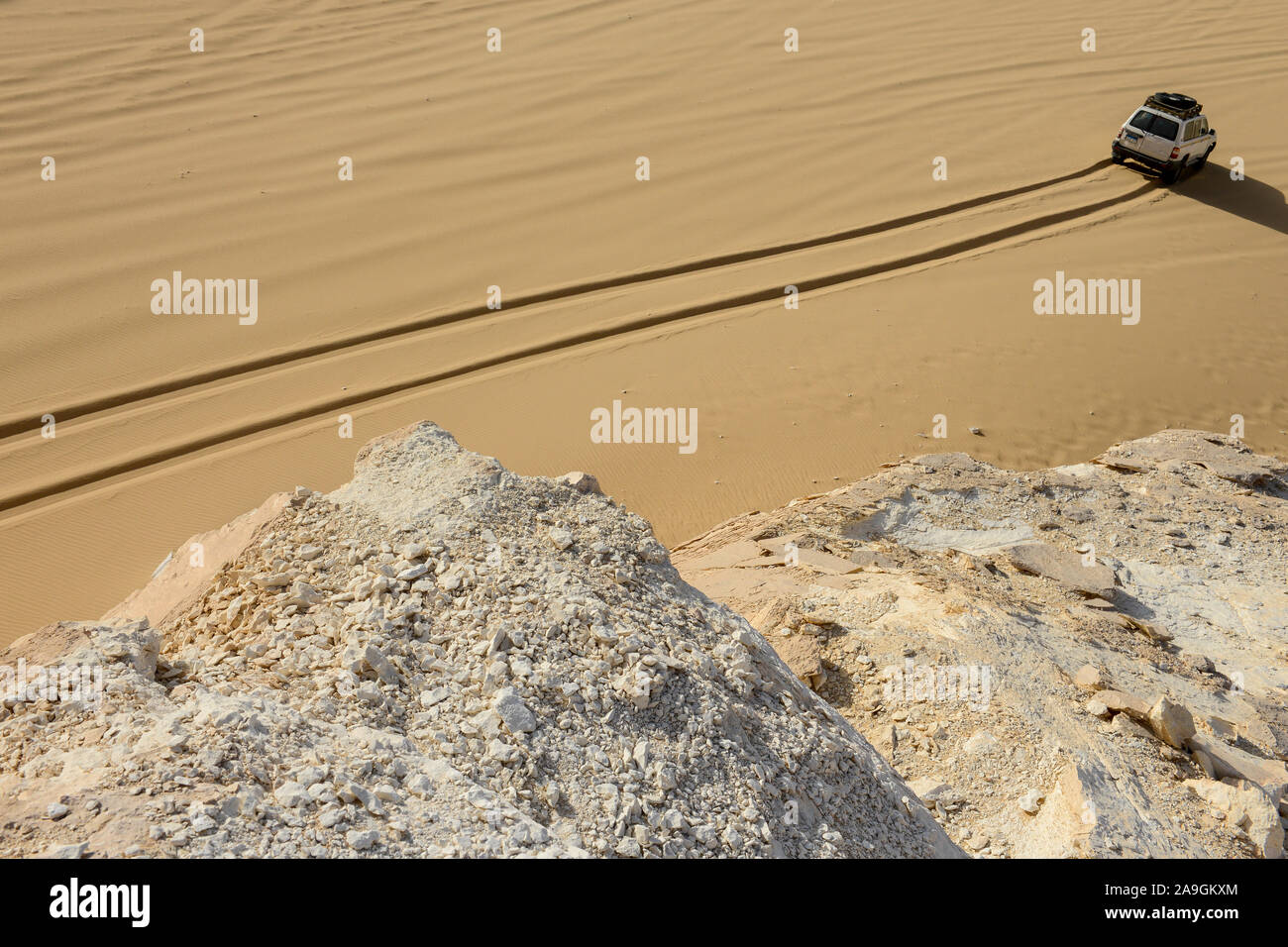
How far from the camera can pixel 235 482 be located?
22.6 feet

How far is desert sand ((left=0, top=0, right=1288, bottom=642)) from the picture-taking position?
23.9 feet

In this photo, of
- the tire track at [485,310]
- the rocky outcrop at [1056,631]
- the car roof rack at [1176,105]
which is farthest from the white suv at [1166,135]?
the rocky outcrop at [1056,631]

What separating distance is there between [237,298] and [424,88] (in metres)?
5.59

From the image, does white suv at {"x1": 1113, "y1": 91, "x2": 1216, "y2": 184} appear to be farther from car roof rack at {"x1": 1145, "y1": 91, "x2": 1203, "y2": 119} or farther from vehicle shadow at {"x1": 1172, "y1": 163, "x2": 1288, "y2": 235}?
vehicle shadow at {"x1": 1172, "y1": 163, "x2": 1288, "y2": 235}

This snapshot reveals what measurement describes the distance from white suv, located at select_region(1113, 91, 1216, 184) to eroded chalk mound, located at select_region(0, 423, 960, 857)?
11.2 metres

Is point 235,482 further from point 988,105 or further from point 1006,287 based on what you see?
point 988,105

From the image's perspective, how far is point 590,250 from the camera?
10039mm

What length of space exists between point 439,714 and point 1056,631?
356 centimetres

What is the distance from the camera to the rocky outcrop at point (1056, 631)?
3693mm

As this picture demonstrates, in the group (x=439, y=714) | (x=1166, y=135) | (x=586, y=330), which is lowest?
(x=439, y=714)

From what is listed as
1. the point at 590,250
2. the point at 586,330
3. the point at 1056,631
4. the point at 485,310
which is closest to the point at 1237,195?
the point at 590,250

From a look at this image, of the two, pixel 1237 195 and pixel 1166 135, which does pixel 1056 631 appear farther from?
pixel 1237 195

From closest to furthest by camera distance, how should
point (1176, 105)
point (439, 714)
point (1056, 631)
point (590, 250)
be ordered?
point (439, 714) < point (1056, 631) < point (590, 250) < point (1176, 105)
